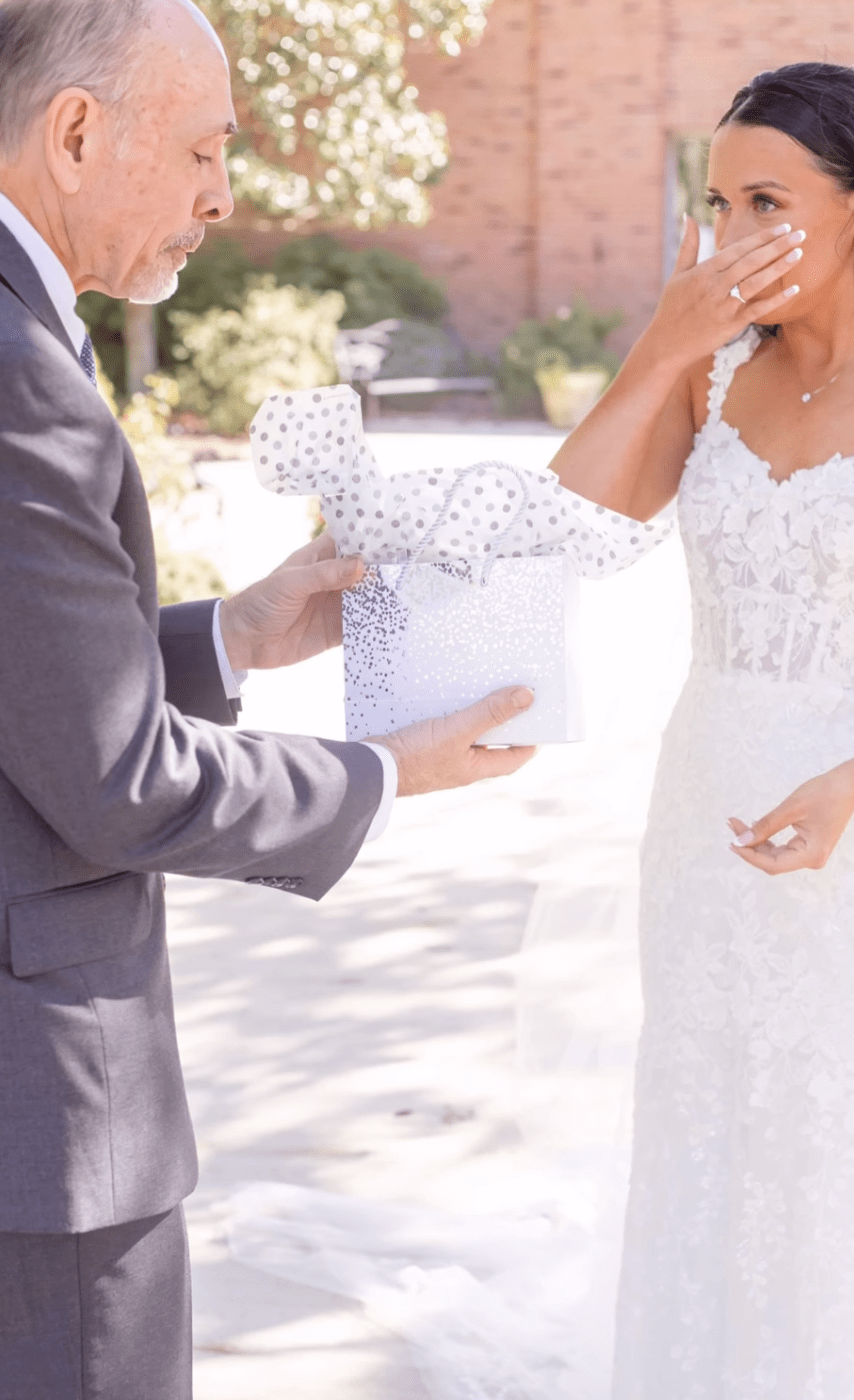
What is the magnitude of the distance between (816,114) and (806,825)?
955 millimetres

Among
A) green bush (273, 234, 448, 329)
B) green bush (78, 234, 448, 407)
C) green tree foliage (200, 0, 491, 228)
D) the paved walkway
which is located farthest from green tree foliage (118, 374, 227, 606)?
green bush (273, 234, 448, 329)

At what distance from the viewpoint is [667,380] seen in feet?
8.06

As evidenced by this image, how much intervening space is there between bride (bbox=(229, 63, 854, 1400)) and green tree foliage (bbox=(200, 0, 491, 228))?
15.5m

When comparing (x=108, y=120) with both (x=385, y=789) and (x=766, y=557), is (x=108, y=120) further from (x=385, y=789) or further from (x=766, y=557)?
(x=766, y=557)

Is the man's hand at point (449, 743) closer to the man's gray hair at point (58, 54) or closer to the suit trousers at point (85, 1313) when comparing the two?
the suit trousers at point (85, 1313)

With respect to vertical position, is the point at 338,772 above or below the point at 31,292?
below

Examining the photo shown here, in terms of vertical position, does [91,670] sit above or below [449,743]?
above

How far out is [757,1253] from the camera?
2.54m

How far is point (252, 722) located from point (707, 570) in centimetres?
509

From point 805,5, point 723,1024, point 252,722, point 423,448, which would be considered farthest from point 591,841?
point 805,5

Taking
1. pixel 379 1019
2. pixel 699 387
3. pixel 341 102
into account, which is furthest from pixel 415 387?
pixel 699 387

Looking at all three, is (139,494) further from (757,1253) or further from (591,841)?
(591,841)

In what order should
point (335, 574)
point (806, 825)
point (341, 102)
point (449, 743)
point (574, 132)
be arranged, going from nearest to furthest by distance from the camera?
point (449, 743) → point (335, 574) → point (806, 825) → point (341, 102) → point (574, 132)

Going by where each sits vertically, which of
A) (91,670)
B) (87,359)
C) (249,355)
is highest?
(87,359)
